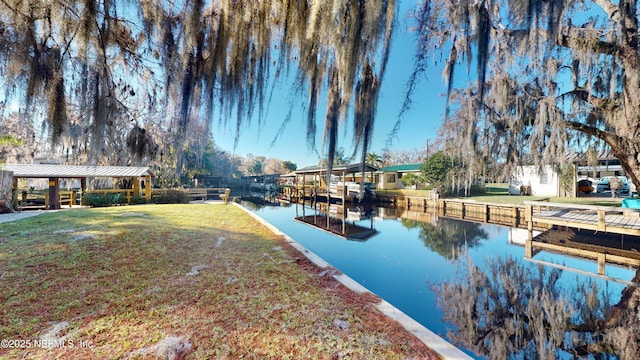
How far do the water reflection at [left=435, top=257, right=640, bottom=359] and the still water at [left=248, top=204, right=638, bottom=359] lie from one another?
13 mm

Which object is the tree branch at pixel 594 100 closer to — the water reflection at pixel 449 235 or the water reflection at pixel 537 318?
the water reflection at pixel 537 318

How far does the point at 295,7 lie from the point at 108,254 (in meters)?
4.52

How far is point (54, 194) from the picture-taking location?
1000cm

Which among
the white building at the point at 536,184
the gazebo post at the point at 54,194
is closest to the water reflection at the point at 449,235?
the white building at the point at 536,184

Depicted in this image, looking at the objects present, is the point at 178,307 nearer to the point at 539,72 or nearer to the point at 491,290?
the point at 491,290

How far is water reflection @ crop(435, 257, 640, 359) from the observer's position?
2.62 m

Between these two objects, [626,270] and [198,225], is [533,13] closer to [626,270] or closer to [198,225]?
[626,270]

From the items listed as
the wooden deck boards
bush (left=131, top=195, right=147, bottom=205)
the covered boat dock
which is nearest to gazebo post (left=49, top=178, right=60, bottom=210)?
bush (left=131, top=195, right=147, bottom=205)

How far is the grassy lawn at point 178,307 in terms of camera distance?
181 centimetres

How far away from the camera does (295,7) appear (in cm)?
163

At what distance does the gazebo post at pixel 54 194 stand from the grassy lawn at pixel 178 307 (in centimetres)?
789

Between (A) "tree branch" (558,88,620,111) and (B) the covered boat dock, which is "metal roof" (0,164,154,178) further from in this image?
(A) "tree branch" (558,88,620,111)

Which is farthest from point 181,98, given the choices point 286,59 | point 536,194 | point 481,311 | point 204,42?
point 536,194

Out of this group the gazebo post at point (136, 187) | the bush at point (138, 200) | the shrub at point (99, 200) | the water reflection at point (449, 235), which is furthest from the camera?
the gazebo post at point (136, 187)
